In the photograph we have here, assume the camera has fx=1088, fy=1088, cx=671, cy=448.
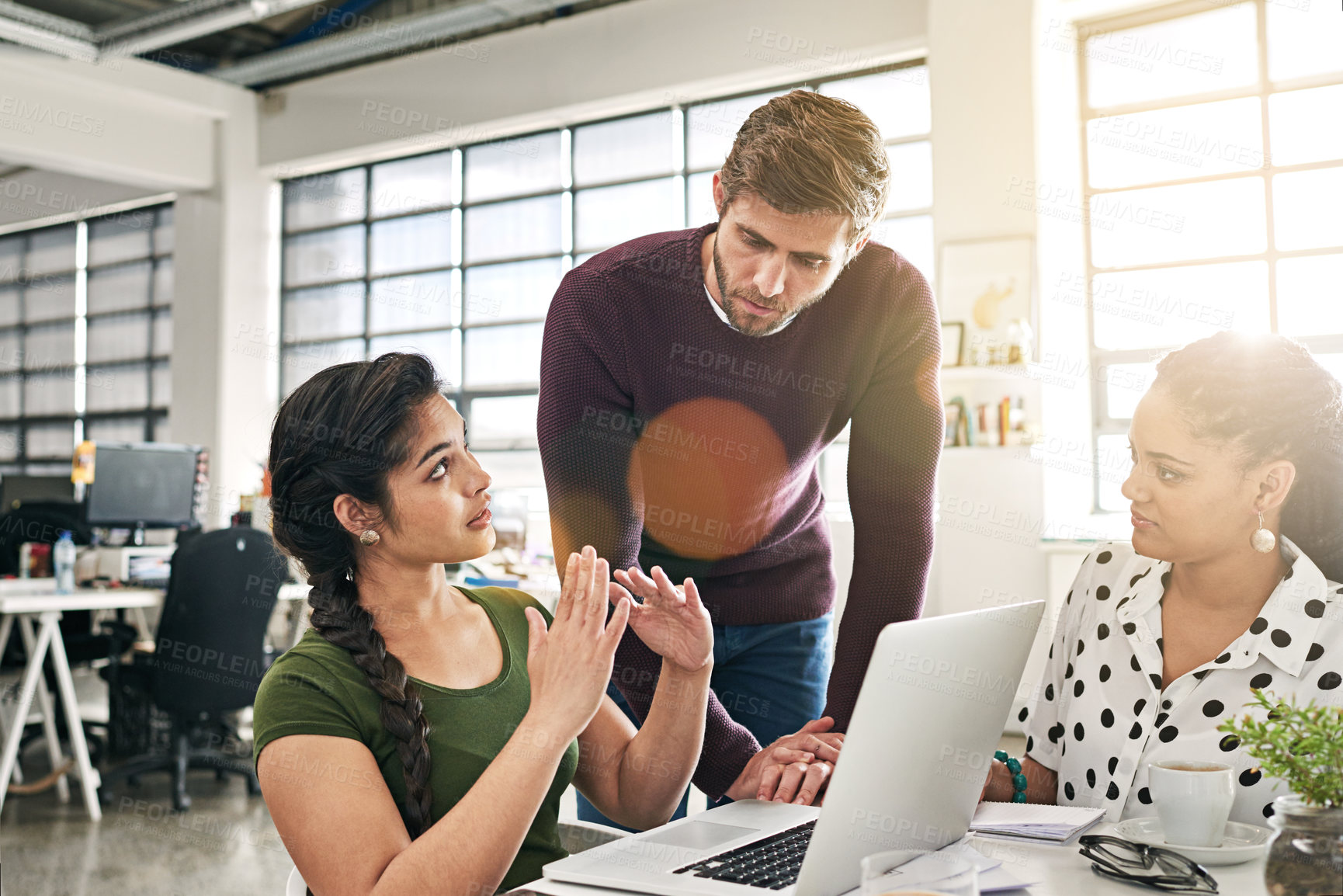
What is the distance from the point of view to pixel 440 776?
1.31 metres

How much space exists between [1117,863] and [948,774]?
0.54 feet

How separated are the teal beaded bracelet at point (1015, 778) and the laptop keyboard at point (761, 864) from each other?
43 centimetres

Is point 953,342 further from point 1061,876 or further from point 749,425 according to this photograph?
point 1061,876

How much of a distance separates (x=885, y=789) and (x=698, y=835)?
26cm

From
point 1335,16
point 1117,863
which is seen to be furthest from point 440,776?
point 1335,16

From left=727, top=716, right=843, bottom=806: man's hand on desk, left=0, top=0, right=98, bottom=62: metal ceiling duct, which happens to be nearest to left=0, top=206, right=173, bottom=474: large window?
left=0, top=0, right=98, bottom=62: metal ceiling duct

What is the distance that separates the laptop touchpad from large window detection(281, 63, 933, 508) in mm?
4764

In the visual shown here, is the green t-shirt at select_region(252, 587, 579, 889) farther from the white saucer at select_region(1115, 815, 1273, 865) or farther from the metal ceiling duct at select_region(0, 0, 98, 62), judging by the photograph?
the metal ceiling duct at select_region(0, 0, 98, 62)

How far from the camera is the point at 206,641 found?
402 cm

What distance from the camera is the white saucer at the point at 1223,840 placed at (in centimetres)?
103

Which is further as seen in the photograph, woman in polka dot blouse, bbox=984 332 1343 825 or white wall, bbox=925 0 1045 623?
white wall, bbox=925 0 1045 623

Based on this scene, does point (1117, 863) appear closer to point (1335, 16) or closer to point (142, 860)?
point (142, 860)

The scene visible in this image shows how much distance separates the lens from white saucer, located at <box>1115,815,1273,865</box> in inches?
40.4

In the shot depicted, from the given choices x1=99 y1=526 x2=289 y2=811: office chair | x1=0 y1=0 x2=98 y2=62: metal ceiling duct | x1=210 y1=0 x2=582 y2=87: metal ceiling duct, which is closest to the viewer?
x1=99 y1=526 x2=289 y2=811: office chair
